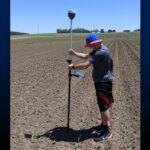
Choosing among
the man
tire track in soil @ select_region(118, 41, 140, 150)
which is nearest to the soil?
tire track in soil @ select_region(118, 41, 140, 150)

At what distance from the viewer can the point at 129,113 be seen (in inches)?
208

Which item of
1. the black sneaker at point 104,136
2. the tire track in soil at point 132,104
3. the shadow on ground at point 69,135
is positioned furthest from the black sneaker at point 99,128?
the tire track in soil at point 132,104

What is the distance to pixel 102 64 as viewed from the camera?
3875 millimetres

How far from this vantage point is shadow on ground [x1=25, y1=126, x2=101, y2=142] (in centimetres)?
421

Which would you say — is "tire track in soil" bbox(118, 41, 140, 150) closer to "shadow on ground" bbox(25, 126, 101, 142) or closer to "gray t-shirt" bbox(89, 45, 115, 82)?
"shadow on ground" bbox(25, 126, 101, 142)

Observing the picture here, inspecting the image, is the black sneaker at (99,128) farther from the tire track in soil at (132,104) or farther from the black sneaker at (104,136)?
the tire track in soil at (132,104)

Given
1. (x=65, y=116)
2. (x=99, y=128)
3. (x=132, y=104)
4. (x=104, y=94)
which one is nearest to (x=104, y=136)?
(x=99, y=128)

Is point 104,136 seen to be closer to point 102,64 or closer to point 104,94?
point 104,94

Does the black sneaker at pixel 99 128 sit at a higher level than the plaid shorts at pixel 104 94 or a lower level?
lower

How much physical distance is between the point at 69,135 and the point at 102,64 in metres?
1.60

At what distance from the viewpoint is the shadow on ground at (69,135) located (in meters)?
4.21

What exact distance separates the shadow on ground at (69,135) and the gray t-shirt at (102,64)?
118 centimetres
